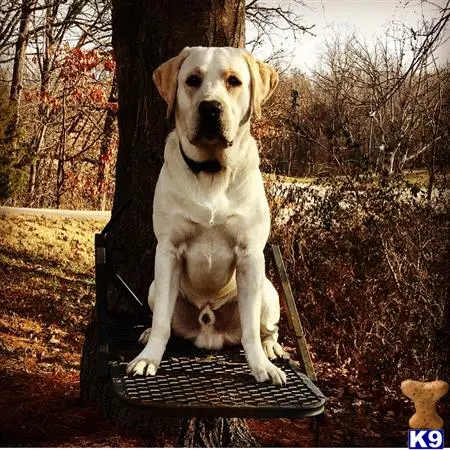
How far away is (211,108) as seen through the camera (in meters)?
1.44

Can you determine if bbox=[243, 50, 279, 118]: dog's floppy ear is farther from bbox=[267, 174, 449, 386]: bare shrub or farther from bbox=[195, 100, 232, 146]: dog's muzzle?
bbox=[267, 174, 449, 386]: bare shrub

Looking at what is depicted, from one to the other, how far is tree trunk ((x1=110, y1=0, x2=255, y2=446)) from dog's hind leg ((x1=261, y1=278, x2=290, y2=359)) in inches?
16.5

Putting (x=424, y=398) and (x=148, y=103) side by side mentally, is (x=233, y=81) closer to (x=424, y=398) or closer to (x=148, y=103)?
(x=148, y=103)

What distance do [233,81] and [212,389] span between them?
663 millimetres

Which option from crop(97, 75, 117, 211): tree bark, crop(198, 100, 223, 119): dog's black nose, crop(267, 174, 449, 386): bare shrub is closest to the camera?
crop(198, 100, 223, 119): dog's black nose

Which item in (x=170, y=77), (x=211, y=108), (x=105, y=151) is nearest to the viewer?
(x=211, y=108)

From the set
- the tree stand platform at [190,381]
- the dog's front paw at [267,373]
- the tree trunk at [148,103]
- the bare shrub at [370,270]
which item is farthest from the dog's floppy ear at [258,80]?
the bare shrub at [370,270]

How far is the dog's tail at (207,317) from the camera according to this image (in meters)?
1.71

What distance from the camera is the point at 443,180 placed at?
3062 millimetres

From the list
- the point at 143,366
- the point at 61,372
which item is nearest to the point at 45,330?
the point at 61,372

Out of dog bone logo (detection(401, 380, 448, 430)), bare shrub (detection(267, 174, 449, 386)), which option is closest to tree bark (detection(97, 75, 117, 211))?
bare shrub (detection(267, 174, 449, 386))

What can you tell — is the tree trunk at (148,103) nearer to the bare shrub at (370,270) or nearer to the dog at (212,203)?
the dog at (212,203)

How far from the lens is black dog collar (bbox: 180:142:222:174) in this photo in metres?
1.58

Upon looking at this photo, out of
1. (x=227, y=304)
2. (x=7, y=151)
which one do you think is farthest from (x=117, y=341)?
(x=7, y=151)
